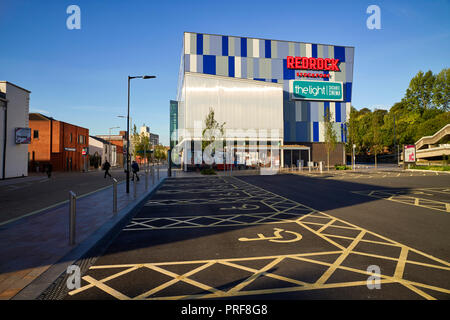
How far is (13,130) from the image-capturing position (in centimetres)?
2638

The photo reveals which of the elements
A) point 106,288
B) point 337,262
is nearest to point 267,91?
point 337,262

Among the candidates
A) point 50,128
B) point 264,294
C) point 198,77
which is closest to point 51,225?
point 264,294

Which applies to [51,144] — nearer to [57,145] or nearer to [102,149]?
[57,145]

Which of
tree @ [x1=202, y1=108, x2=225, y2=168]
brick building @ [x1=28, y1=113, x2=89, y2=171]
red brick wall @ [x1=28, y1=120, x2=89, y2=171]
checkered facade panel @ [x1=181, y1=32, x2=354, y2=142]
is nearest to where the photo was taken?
tree @ [x1=202, y1=108, x2=225, y2=168]

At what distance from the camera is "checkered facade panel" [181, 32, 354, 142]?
41.1 m

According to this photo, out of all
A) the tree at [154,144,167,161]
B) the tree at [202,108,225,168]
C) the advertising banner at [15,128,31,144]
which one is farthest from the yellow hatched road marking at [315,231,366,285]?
the tree at [154,144,167,161]

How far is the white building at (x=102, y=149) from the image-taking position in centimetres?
5312

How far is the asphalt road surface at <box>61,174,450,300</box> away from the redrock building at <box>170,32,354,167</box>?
31937mm

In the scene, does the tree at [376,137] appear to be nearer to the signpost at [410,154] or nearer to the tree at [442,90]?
the signpost at [410,154]

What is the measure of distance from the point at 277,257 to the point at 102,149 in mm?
61095

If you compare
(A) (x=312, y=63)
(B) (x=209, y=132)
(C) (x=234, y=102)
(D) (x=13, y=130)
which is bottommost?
(D) (x=13, y=130)

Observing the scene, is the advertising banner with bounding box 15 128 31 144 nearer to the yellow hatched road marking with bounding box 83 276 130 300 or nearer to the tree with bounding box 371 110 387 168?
the yellow hatched road marking with bounding box 83 276 130 300

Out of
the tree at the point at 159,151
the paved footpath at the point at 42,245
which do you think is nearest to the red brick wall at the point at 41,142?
the paved footpath at the point at 42,245

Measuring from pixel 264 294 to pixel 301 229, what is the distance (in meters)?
3.63
